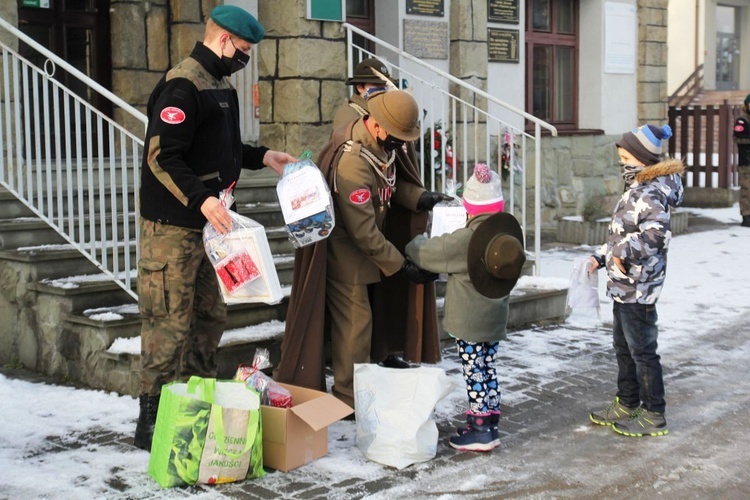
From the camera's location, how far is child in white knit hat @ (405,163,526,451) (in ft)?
15.9

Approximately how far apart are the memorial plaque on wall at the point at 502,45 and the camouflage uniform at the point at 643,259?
253 inches

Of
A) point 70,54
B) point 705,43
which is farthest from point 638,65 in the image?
point 705,43

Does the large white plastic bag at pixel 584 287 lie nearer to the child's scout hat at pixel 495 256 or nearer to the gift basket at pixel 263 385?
the child's scout hat at pixel 495 256

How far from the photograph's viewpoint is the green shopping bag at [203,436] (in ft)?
14.2

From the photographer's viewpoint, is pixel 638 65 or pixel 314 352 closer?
pixel 314 352

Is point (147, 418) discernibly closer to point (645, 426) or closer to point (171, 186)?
point (171, 186)

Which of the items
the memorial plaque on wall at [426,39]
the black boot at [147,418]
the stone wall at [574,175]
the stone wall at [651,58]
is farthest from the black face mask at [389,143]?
the stone wall at [651,58]

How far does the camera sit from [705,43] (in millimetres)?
27125

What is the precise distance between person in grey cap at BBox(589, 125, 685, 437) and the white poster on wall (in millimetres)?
8342

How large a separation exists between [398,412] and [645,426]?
1.34 metres

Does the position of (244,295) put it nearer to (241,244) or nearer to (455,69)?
(241,244)

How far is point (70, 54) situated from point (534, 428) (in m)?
5.28

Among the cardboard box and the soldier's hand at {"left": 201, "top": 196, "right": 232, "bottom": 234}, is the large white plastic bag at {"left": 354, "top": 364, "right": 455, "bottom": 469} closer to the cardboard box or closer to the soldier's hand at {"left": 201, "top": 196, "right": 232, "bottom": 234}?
the cardboard box

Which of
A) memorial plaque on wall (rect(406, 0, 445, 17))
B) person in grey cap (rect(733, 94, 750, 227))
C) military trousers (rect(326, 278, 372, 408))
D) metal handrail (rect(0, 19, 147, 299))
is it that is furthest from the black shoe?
person in grey cap (rect(733, 94, 750, 227))
